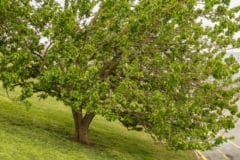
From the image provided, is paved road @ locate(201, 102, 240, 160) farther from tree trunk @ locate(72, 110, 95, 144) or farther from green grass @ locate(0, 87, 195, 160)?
tree trunk @ locate(72, 110, 95, 144)

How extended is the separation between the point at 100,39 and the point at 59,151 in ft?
15.2

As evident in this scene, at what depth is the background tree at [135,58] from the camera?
49.9ft

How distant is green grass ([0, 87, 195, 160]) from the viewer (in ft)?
49.6

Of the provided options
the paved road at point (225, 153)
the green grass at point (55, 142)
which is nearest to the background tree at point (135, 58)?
the green grass at point (55, 142)

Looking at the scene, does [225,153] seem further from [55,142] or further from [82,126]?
[55,142]

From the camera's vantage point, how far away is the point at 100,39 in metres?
16.1

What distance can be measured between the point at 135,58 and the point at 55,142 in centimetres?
498

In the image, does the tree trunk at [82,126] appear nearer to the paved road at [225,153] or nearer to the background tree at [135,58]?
the background tree at [135,58]

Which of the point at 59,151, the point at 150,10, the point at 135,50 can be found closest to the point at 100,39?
the point at 135,50

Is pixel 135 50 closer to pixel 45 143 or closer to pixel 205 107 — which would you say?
pixel 205 107

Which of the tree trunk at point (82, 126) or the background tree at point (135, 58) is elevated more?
the background tree at point (135, 58)

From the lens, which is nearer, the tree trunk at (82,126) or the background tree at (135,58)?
the background tree at (135,58)

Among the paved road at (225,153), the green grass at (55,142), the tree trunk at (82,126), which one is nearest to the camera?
the green grass at (55,142)

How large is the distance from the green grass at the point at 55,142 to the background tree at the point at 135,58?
6.31ft
